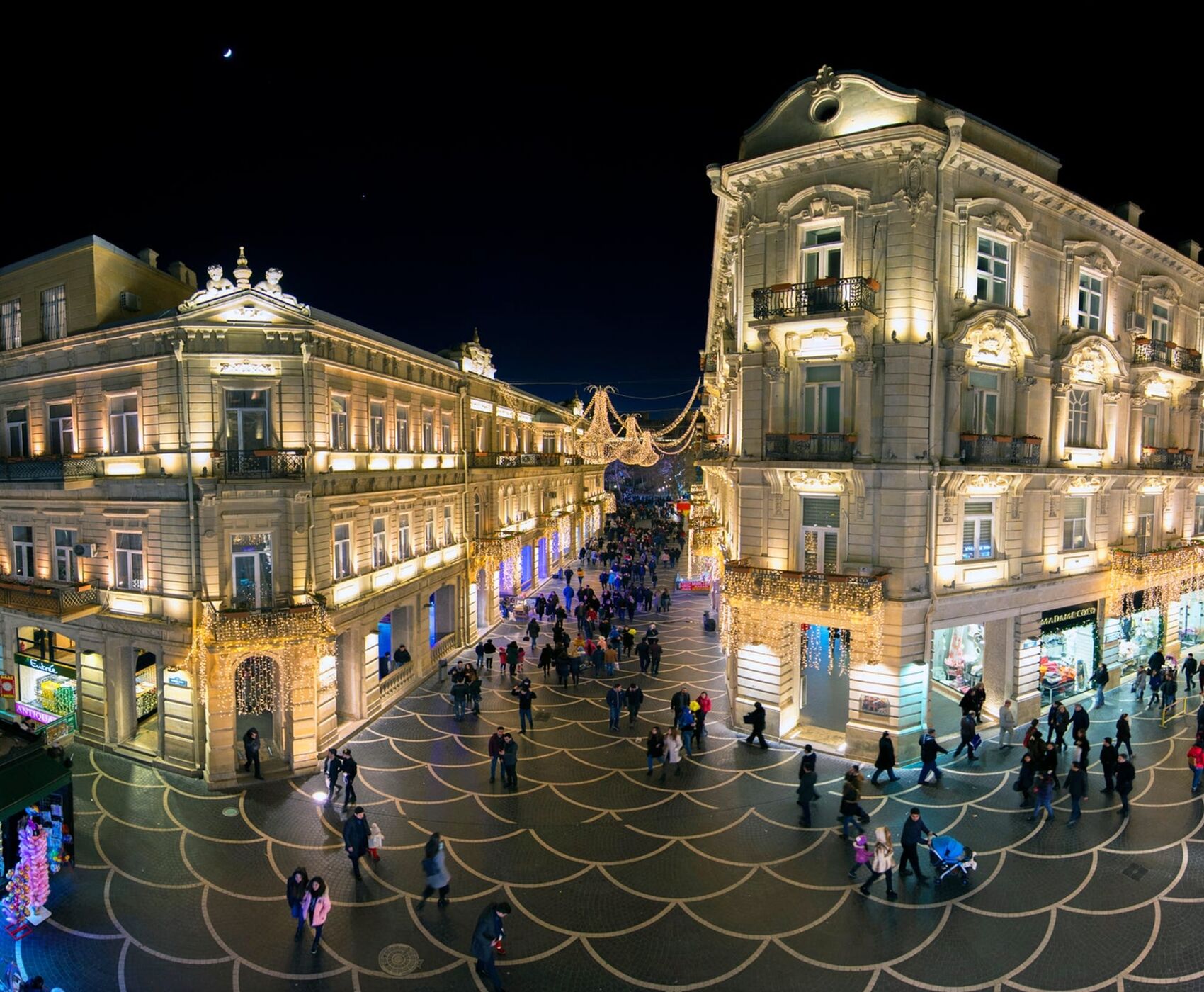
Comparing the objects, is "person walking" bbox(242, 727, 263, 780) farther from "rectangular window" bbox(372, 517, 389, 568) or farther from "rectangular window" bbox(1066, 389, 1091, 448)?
"rectangular window" bbox(1066, 389, 1091, 448)

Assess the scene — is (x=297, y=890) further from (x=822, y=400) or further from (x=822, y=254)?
(x=822, y=254)

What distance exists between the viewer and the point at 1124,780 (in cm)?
1722

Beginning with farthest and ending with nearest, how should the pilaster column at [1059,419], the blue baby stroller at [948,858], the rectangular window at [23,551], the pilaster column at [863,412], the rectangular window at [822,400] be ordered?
1. the rectangular window at [23,551]
2. the pilaster column at [1059,419]
3. the rectangular window at [822,400]
4. the pilaster column at [863,412]
5. the blue baby stroller at [948,858]

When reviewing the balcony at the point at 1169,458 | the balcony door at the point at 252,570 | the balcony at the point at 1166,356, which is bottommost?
the balcony door at the point at 252,570

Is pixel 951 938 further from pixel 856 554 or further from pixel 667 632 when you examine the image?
pixel 667 632

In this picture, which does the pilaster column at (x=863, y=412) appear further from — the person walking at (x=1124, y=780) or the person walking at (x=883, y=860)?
the person walking at (x=883, y=860)

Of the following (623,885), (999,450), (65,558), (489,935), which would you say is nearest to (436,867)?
(489,935)

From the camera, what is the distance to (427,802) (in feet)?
60.9

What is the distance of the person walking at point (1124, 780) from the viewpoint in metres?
17.1

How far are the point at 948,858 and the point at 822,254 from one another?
52.8 ft

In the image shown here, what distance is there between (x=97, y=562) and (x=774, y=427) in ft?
70.4

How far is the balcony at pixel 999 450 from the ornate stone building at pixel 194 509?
755 inches

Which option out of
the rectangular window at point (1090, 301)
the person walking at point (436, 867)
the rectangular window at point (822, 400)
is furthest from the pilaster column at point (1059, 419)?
the person walking at point (436, 867)

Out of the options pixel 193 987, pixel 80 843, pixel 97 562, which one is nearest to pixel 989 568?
pixel 193 987
